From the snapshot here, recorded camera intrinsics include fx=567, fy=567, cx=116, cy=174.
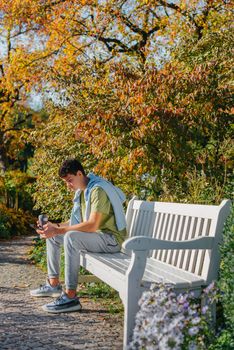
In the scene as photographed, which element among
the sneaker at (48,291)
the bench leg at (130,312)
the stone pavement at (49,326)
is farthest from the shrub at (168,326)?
the sneaker at (48,291)

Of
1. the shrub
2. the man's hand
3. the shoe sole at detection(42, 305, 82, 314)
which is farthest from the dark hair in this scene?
the shrub

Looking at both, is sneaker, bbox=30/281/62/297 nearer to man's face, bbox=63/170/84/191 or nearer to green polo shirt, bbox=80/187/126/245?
green polo shirt, bbox=80/187/126/245

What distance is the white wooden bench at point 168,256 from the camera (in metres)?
4.20

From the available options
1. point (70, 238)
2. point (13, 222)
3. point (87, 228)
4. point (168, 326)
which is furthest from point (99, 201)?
point (13, 222)

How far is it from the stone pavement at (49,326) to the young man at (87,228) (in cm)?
20

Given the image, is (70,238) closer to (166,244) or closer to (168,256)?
(168,256)

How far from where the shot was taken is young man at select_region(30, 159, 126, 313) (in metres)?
5.34

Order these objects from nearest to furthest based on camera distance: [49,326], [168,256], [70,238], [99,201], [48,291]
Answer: [49,326] → [168,256] → [70,238] → [99,201] → [48,291]

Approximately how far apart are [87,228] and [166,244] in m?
1.30

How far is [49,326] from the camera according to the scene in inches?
195

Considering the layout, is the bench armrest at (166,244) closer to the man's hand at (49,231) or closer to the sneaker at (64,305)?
the sneaker at (64,305)

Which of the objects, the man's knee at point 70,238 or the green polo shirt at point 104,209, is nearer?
the man's knee at point 70,238

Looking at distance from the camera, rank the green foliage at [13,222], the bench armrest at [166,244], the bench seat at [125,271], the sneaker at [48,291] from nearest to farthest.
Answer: the bench armrest at [166,244] → the bench seat at [125,271] → the sneaker at [48,291] → the green foliage at [13,222]

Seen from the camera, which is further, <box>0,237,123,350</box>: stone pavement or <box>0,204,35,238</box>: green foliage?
<box>0,204,35,238</box>: green foliage
